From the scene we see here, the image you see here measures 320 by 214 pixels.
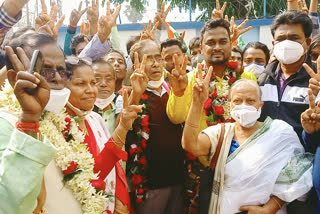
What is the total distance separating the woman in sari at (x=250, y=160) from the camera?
2559mm

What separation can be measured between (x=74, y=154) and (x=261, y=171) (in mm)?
1458

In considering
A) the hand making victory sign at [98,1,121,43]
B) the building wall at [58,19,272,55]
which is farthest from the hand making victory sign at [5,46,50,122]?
the building wall at [58,19,272,55]

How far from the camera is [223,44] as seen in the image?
139 inches

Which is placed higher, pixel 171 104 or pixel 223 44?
pixel 223 44

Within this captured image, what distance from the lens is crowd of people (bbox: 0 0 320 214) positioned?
142 cm

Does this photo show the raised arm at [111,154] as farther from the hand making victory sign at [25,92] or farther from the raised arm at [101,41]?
the raised arm at [101,41]

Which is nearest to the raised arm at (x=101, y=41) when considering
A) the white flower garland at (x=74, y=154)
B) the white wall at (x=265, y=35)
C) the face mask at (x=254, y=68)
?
the white flower garland at (x=74, y=154)

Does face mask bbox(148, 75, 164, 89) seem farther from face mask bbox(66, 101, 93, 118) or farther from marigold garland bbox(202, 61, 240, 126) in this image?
face mask bbox(66, 101, 93, 118)

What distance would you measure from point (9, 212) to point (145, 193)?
212cm

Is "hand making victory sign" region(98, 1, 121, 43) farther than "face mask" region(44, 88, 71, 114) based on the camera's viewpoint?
Yes

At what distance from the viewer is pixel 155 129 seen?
331 cm

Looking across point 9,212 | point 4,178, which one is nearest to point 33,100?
point 4,178

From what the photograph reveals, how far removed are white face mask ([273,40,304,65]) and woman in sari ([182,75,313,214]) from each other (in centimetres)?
73

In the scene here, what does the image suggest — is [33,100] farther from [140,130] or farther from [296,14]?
[296,14]
